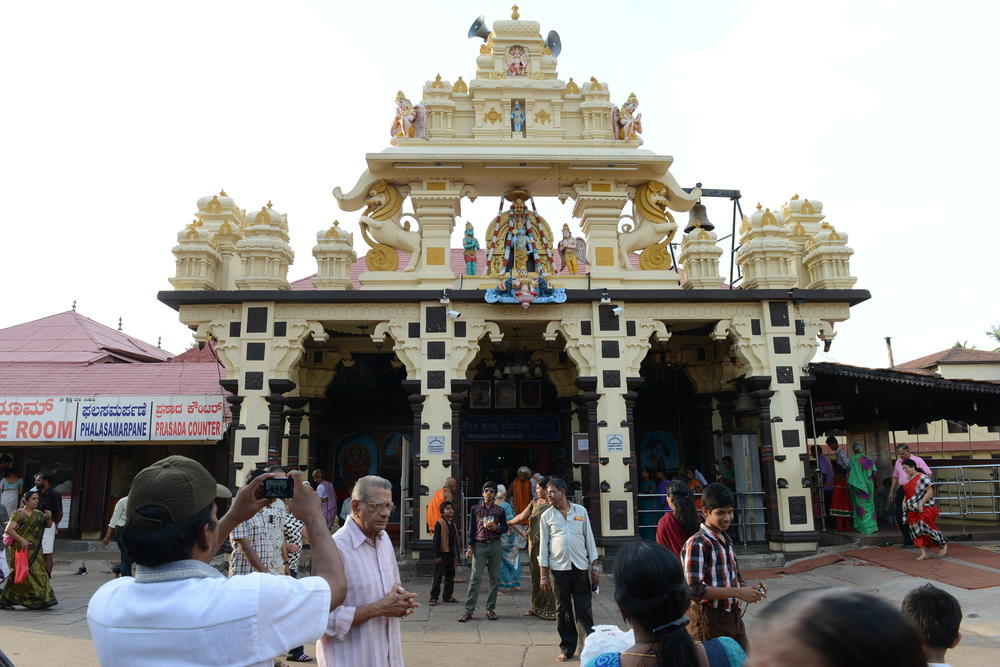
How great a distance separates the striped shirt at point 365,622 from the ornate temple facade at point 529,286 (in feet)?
27.6

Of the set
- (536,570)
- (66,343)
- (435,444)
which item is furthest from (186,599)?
(66,343)

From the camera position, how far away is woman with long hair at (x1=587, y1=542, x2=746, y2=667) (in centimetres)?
242

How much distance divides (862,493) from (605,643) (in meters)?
12.6

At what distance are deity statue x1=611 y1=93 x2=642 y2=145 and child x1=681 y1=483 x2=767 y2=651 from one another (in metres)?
11.0

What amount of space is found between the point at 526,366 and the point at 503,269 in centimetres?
293

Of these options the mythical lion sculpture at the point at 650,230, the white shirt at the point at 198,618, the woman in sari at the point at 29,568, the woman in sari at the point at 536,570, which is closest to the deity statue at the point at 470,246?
the mythical lion sculpture at the point at 650,230

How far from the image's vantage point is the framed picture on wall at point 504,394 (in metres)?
16.8

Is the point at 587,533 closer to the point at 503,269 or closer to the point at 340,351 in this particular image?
the point at 503,269

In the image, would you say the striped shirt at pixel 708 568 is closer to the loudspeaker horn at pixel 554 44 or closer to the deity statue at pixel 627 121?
the deity statue at pixel 627 121

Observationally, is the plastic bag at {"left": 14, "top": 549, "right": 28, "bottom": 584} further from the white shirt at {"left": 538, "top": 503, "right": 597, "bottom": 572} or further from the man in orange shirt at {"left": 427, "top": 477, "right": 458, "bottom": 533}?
the white shirt at {"left": 538, "top": 503, "right": 597, "bottom": 572}

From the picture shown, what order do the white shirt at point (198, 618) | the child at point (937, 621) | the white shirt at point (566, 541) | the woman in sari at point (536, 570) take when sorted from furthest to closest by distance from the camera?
the woman in sari at point (536, 570) < the white shirt at point (566, 541) < the child at point (937, 621) < the white shirt at point (198, 618)

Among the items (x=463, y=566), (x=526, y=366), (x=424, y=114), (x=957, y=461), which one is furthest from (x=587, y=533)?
(x=957, y=461)

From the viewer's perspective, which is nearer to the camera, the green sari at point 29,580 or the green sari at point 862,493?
the green sari at point 29,580

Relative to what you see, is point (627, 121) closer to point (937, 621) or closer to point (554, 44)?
point (554, 44)
